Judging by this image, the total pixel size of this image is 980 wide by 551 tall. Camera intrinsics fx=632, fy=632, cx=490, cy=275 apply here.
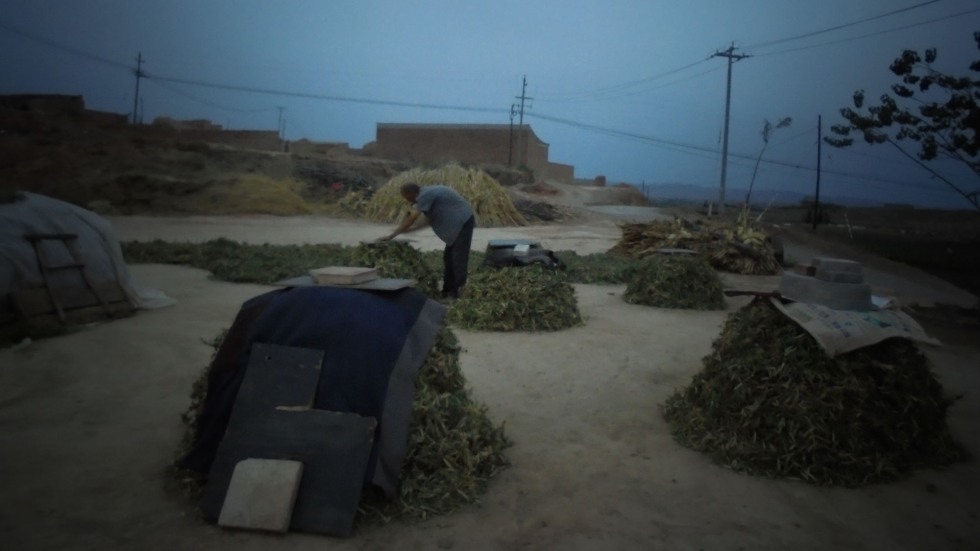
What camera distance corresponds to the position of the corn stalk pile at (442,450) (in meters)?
2.93

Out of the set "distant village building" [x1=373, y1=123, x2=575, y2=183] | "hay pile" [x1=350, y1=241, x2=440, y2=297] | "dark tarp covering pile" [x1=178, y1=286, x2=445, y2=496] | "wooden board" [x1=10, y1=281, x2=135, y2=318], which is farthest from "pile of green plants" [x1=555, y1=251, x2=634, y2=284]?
"distant village building" [x1=373, y1=123, x2=575, y2=183]

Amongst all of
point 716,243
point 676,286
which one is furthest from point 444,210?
point 716,243

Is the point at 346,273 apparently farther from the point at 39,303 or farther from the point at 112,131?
the point at 112,131

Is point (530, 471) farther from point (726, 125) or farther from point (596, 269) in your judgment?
point (726, 125)

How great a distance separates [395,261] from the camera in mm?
6531

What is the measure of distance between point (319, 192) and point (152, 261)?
1310cm

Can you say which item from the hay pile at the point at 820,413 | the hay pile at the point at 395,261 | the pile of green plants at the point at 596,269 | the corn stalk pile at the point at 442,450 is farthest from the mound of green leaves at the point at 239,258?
the hay pile at the point at 820,413

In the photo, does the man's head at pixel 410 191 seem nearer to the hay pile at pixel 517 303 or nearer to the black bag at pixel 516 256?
the black bag at pixel 516 256

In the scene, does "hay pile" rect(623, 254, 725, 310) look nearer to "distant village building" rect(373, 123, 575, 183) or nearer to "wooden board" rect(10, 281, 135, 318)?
"wooden board" rect(10, 281, 135, 318)

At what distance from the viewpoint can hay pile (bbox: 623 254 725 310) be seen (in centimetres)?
841

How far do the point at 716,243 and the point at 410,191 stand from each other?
7.60 meters

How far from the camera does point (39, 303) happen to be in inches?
227

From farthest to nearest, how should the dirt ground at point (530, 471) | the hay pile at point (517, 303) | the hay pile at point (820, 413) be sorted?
the hay pile at point (517, 303), the hay pile at point (820, 413), the dirt ground at point (530, 471)

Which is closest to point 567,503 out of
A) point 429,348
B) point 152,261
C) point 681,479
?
point 681,479
